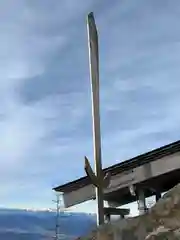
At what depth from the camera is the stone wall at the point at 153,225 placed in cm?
477

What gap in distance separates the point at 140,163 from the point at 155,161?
320 mm

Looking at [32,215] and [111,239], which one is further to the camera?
[32,215]

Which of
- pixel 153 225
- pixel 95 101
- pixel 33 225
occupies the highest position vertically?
pixel 33 225

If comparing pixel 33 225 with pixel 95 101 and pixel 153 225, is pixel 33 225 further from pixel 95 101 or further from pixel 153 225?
pixel 153 225

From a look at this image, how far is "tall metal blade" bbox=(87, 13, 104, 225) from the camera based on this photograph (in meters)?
6.61

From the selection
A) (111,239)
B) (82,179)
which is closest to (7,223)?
(82,179)

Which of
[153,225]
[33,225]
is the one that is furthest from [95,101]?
[33,225]

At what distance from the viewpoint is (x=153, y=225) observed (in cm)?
491

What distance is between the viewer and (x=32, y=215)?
173 feet

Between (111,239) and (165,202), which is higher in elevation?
(165,202)

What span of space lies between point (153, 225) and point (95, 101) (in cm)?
237

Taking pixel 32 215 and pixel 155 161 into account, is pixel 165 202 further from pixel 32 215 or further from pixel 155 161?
pixel 32 215

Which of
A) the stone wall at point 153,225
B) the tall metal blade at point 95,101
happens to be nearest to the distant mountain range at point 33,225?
the tall metal blade at point 95,101

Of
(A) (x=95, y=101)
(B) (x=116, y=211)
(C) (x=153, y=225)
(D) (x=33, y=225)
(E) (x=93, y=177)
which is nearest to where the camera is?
(C) (x=153, y=225)
